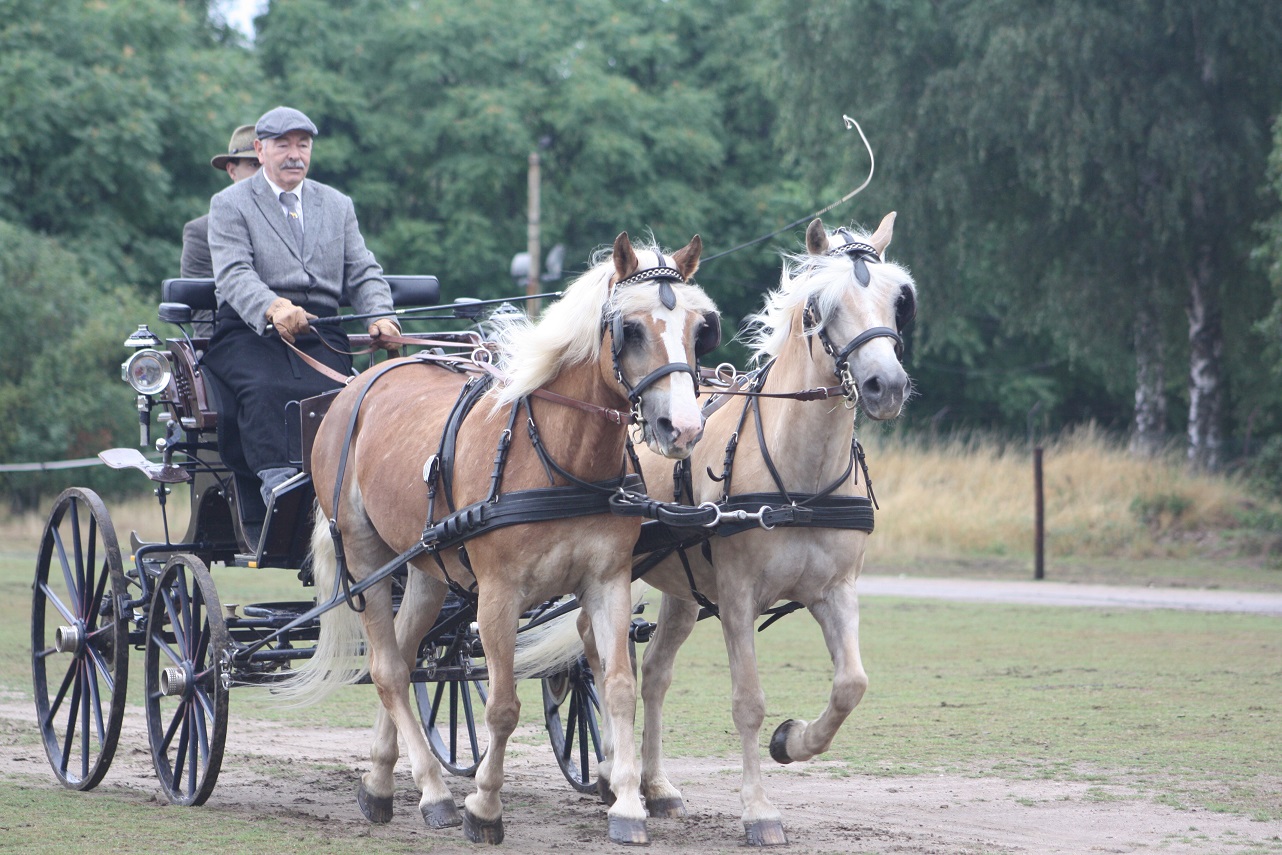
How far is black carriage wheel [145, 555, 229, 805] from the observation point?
5.88 metres

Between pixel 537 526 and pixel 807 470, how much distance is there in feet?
3.42

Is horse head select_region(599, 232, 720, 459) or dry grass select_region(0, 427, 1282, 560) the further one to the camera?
dry grass select_region(0, 427, 1282, 560)

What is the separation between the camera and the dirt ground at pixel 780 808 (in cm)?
530

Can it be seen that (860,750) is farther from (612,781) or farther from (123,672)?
(123,672)

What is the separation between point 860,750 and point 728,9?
2785 cm

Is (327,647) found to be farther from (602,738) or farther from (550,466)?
(550,466)

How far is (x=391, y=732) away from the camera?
5.95m

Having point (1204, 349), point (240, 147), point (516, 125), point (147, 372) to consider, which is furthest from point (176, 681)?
point (516, 125)

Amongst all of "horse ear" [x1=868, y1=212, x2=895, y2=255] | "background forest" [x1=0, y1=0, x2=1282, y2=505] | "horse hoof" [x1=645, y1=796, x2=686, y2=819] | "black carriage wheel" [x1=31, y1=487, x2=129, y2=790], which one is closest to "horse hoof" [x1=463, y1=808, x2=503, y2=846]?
"horse hoof" [x1=645, y1=796, x2=686, y2=819]

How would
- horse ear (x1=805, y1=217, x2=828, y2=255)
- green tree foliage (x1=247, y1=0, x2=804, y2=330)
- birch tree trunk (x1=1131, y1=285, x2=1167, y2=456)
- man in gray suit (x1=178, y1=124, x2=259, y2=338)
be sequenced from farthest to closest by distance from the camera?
green tree foliage (x1=247, y1=0, x2=804, y2=330)
birch tree trunk (x1=1131, y1=285, x2=1167, y2=456)
man in gray suit (x1=178, y1=124, x2=259, y2=338)
horse ear (x1=805, y1=217, x2=828, y2=255)

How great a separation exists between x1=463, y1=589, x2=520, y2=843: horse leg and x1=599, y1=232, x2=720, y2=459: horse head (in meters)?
0.78

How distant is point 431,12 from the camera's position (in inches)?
1207

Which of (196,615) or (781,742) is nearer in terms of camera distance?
(781,742)

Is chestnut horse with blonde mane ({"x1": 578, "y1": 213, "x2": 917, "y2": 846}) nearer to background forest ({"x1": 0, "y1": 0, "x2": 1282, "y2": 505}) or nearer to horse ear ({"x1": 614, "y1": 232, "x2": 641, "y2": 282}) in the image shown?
horse ear ({"x1": 614, "y1": 232, "x2": 641, "y2": 282})
